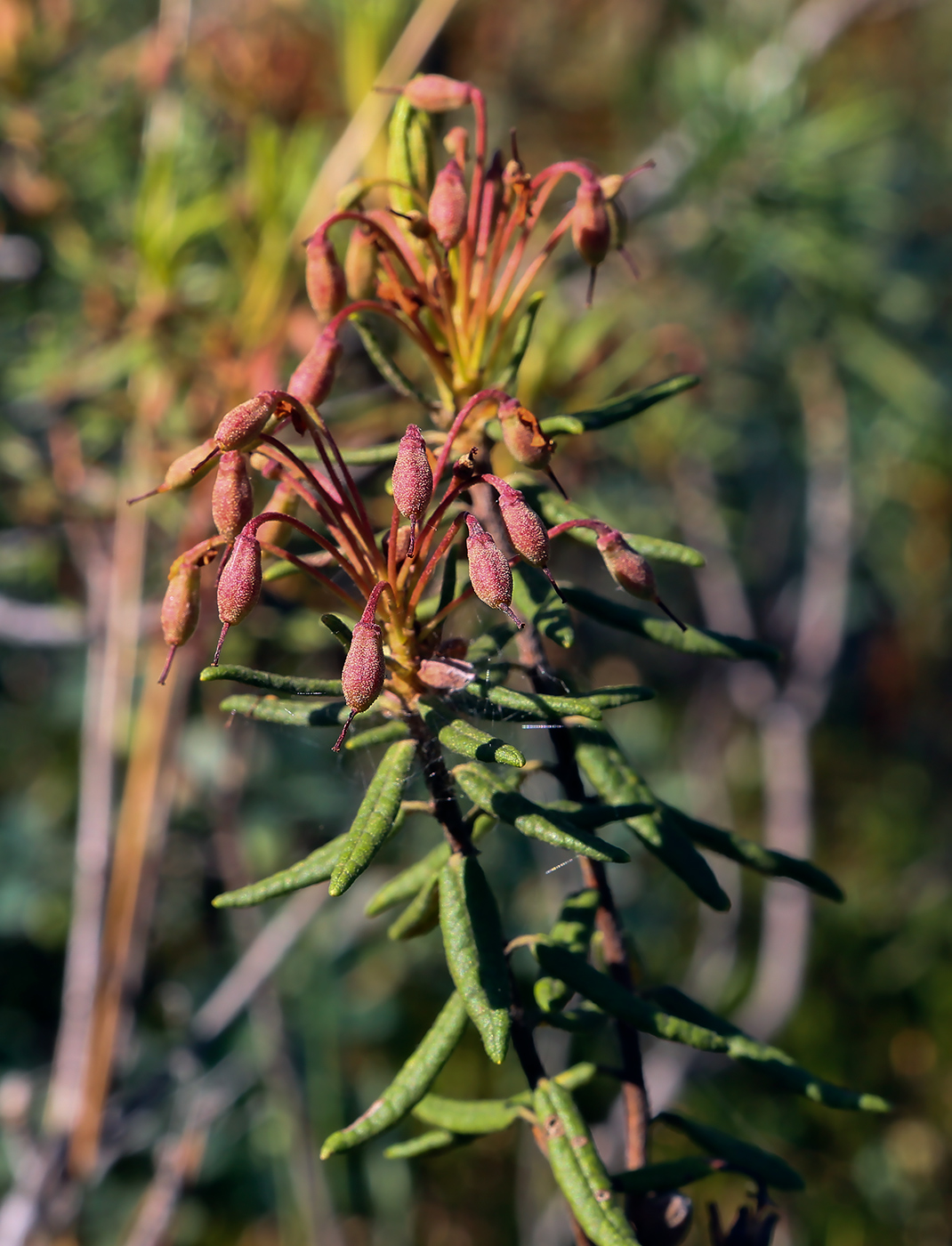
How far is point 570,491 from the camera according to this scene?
5.94 ft

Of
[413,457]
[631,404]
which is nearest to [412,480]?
[413,457]

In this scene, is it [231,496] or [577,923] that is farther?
[577,923]

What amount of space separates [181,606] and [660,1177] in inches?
20.6

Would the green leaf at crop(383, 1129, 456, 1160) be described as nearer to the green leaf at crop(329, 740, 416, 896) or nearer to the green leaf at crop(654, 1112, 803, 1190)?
the green leaf at crop(654, 1112, 803, 1190)

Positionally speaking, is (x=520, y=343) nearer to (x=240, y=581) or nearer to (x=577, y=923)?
(x=240, y=581)

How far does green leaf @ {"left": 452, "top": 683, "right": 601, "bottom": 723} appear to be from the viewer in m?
0.64

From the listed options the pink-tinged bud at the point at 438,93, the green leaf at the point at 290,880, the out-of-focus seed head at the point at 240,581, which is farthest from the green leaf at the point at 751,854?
the pink-tinged bud at the point at 438,93

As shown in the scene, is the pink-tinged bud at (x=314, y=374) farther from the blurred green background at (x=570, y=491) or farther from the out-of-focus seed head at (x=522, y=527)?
the blurred green background at (x=570, y=491)

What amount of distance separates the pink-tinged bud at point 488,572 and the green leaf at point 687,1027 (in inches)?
10.7

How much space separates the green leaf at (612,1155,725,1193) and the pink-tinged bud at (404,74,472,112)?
2.63 ft

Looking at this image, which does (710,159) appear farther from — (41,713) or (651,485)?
(41,713)

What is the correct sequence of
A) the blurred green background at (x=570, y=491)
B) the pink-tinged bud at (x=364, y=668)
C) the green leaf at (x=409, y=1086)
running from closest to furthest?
the pink-tinged bud at (x=364, y=668)
the green leaf at (x=409, y=1086)
the blurred green background at (x=570, y=491)

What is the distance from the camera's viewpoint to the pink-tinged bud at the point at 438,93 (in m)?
0.80

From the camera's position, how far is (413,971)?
2.62m
